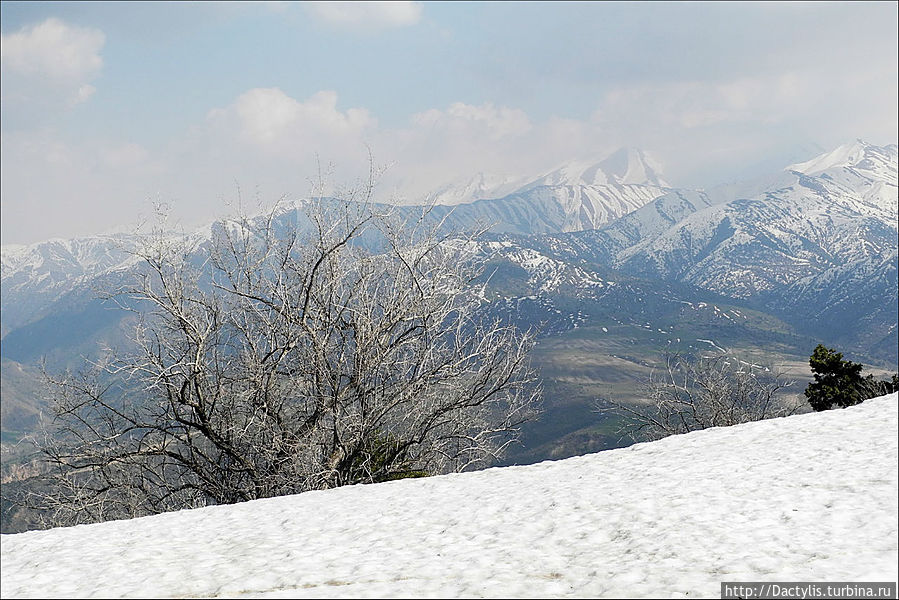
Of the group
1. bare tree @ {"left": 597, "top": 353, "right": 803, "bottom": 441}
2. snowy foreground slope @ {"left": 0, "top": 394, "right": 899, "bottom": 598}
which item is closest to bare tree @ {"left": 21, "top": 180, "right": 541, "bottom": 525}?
snowy foreground slope @ {"left": 0, "top": 394, "right": 899, "bottom": 598}

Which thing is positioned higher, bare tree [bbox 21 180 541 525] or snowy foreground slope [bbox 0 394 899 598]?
bare tree [bbox 21 180 541 525]

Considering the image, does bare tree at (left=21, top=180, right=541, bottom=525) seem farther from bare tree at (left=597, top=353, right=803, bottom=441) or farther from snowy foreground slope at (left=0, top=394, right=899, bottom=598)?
bare tree at (left=597, top=353, right=803, bottom=441)

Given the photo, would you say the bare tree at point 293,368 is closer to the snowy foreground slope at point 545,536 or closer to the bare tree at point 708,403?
the snowy foreground slope at point 545,536

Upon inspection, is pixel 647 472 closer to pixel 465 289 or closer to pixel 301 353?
pixel 465 289

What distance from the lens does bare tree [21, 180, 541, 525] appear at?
1822 centimetres

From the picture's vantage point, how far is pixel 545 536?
9.95 m

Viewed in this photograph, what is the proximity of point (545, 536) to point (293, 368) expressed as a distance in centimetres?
1127

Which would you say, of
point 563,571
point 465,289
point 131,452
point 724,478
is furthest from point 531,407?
point 563,571

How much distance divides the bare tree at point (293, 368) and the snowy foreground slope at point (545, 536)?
4098mm

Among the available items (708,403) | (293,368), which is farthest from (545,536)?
(708,403)

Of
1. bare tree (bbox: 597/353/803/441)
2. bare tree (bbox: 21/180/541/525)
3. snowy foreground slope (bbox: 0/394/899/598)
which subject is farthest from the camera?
bare tree (bbox: 597/353/803/441)

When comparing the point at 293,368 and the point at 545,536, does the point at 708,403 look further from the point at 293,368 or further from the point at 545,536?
the point at 545,536

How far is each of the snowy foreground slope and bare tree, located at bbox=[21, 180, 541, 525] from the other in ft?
13.4

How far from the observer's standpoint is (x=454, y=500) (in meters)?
13.1
